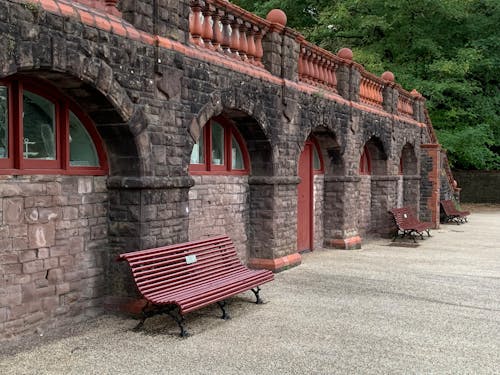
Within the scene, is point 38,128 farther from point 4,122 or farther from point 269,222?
point 269,222

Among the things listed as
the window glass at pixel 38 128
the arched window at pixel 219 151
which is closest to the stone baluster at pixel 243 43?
the arched window at pixel 219 151

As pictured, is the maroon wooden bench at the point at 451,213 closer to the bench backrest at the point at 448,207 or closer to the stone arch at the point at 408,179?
the bench backrest at the point at 448,207

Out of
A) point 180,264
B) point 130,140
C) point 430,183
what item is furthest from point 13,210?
point 430,183

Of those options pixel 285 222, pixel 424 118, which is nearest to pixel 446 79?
pixel 424 118

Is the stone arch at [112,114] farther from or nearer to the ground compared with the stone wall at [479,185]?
farther from the ground

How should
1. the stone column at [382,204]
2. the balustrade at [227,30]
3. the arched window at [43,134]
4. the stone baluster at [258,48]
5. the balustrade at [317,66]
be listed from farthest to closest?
the stone column at [382,204] → the balustrade at [317,66] → the stone baluster at [258,48] → the balustrade at [227,30] → the arched window at [43,134]

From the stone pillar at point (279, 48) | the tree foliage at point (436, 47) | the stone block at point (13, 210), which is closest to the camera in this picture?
the stone block at point (13, 210)

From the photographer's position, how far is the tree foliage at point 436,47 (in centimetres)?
2048

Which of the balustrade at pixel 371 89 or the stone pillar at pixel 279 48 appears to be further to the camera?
the balustrade at pixel 371 89

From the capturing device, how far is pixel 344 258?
33.4 ft

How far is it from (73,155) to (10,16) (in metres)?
1.73

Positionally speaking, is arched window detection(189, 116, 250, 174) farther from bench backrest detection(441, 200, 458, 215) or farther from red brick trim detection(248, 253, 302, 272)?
bench backrest detection(441, 200, 458, 215)

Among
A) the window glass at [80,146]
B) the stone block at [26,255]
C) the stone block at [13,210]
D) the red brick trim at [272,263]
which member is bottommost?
the red brick trim at [272,263]

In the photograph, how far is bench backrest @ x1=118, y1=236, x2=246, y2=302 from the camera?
5.30 metres
